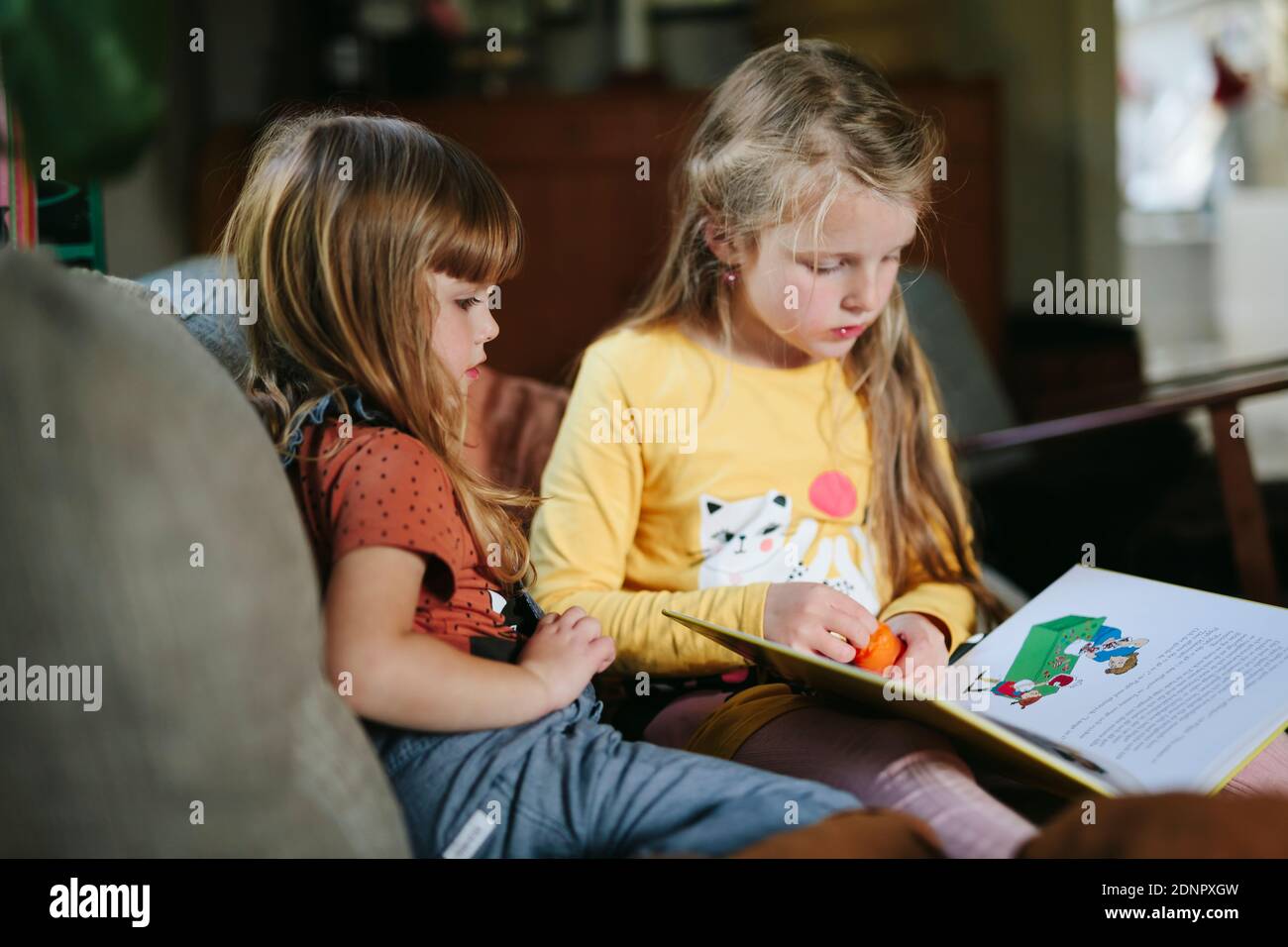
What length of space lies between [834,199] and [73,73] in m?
0.58

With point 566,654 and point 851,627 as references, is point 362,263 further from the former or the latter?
point 851,627

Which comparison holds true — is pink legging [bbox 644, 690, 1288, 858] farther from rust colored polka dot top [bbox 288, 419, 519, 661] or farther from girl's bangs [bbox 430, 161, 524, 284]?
girl's bangs [bbox 430, 161, 524, 284]

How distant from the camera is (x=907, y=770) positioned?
32.6 inches

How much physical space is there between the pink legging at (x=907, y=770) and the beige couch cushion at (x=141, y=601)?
0.37 m

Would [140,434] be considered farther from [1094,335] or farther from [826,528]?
[1094,335]

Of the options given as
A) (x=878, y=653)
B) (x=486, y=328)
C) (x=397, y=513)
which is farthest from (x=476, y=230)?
(x=878, y=653)

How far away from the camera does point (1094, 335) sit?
281cm

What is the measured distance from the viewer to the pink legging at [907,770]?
2.50ft

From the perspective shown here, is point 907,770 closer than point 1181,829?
No

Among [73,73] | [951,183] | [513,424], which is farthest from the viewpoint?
[951,183]

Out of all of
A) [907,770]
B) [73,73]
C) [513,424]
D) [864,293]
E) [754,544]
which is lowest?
[907,770]

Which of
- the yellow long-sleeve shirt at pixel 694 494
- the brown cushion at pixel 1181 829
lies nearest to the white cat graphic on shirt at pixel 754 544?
the yellow long-sleeve shirt at pixel 694 494

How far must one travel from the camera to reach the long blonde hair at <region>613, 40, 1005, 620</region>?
103 centimetres

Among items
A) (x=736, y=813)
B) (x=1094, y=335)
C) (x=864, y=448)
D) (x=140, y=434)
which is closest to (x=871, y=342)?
(x=864, y=448)
